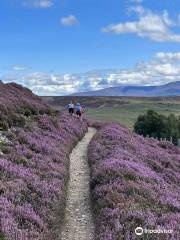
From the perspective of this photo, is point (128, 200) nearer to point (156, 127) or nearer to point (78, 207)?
point (78, 207)

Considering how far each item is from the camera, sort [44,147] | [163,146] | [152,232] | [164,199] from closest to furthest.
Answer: [152,232] → [164,199] → [44,147] → [163,146]

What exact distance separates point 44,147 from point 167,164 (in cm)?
1018

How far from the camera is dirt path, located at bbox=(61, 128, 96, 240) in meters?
17.0

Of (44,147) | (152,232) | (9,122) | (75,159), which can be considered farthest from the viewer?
(9,122)

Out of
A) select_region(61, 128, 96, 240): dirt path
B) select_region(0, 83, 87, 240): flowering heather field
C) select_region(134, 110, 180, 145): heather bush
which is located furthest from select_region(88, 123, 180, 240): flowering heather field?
select_region(134, 110, 180, 145): heather bush

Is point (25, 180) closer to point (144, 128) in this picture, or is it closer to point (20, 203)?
point (20, 203)

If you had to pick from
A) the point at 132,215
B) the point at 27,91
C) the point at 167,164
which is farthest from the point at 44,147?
the point at 27,91

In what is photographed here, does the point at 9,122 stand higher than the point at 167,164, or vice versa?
Result: the point at 9,122

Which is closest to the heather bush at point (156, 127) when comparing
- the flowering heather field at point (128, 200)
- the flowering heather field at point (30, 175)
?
the flowering heather field at point (30, 175)

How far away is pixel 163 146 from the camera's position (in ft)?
156

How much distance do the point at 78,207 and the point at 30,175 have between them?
8.26 ft

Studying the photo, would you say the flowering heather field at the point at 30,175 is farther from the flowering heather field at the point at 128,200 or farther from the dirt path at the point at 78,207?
the flowering heather field at the point at 128,200

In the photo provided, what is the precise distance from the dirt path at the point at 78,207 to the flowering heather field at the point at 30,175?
0.51 metres

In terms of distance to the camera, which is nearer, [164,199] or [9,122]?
[164,199]
